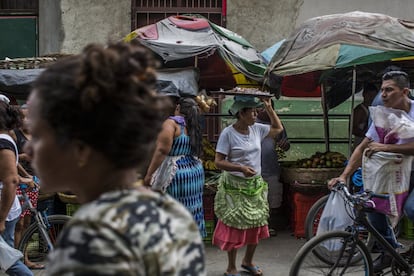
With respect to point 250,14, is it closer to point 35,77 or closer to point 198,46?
point 198,46

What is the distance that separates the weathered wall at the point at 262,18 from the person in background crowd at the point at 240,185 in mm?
4991

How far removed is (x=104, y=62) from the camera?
1.51m

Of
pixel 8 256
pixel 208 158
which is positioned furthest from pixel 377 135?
pixel 208 158

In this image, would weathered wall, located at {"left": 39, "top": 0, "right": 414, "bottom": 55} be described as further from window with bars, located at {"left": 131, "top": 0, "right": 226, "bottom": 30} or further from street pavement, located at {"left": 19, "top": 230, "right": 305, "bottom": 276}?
street pavement, located at {"left": 19, "top": 230, "right": 305, "bottom": 276}

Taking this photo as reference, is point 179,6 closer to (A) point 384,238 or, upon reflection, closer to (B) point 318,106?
(B) point 318,106

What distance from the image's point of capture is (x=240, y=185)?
6.00 m

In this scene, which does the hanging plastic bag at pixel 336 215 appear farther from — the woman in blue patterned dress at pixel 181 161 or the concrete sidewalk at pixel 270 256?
the concrete sidewalk at pixel 270 256

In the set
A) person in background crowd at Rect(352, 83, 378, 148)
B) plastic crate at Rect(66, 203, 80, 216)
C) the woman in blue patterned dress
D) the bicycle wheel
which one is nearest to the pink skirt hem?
the woman in blue patterned dress

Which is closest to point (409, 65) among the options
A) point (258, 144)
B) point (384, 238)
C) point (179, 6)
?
point (258, 144)

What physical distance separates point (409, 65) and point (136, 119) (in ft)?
22.4

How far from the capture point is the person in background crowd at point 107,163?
1433 millimetres

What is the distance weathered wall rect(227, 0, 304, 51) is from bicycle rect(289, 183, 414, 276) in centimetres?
616

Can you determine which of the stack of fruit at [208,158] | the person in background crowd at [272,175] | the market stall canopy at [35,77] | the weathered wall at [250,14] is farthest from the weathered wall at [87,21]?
the person in background crowd at [272,175]

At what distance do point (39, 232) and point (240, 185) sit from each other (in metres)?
1.81
